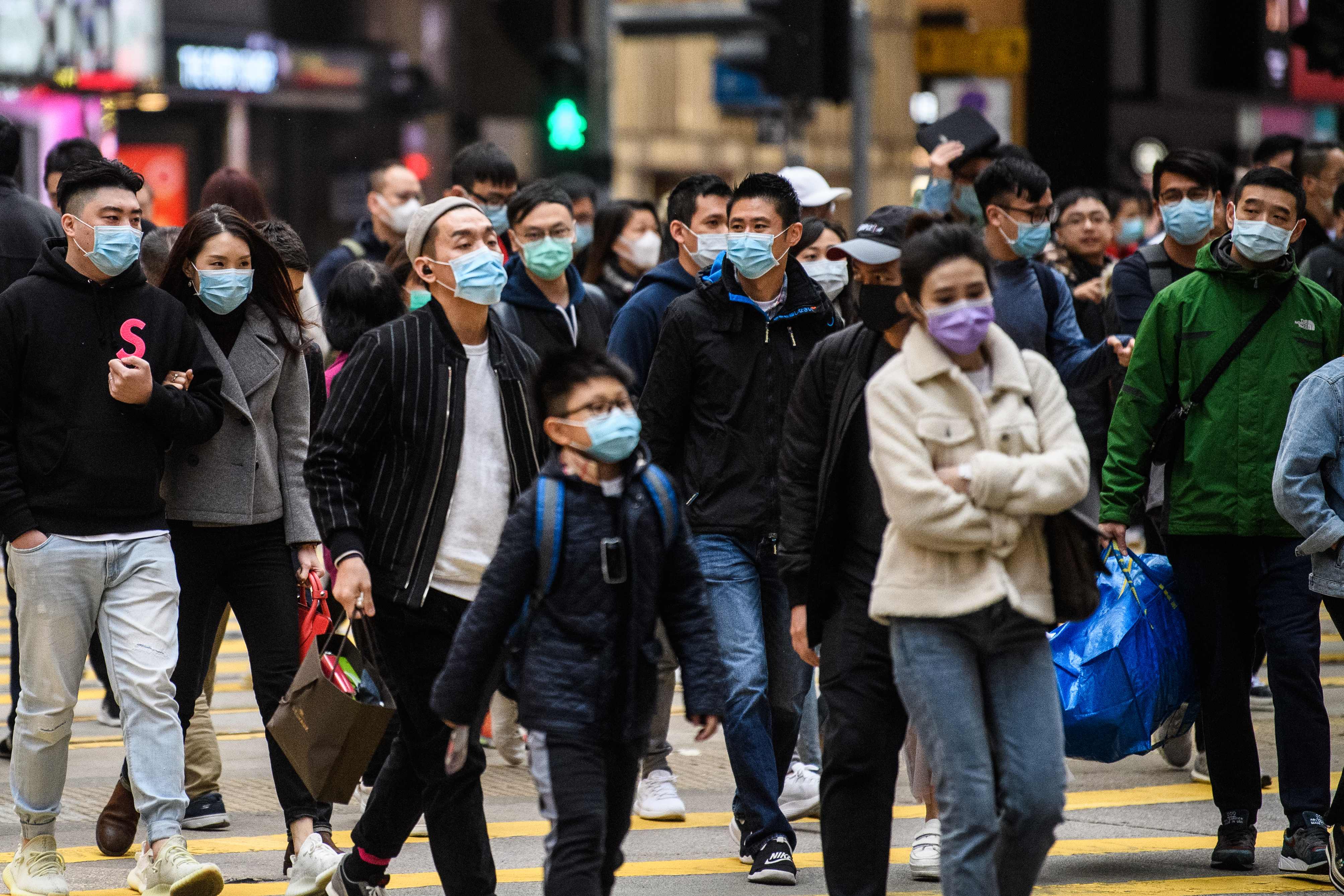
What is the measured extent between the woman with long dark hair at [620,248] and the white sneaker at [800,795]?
3.60 m

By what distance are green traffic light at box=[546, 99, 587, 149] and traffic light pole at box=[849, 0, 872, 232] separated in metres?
2.71

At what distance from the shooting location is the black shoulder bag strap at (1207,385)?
679 cm

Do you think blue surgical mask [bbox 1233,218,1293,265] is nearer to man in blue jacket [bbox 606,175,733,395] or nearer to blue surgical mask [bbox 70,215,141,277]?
man in blue jacket [bbox 606,175,733,395]

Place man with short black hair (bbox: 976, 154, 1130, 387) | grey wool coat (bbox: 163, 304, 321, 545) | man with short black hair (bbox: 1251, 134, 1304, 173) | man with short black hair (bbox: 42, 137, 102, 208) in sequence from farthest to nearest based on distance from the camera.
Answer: man with short black hair (bbox: 1251, 134, 1304, 173)
man with short black hair (bbox: 42, 137, 102, 208)
man with short black hair (bbox: 976, 154, 1130, 387)
grey wool coat (bbox: 163, 304, 321, 545)

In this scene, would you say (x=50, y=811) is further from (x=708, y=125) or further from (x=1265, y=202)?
(x=708, y=125)

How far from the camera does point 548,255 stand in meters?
8.42

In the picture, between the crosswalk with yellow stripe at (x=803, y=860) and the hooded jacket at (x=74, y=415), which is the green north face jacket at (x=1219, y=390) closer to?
the crosswalk with yellow stripe at (x=803, y=860)

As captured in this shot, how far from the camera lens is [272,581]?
22.3ft

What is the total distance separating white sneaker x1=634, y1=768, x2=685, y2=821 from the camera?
301 inches

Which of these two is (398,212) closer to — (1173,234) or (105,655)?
(1173,234)

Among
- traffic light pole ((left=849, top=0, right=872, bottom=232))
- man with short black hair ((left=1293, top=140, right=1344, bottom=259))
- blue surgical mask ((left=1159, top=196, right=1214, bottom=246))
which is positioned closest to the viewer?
blue surgical mask ((left=1159, top=196, right=1214, bottom=246))

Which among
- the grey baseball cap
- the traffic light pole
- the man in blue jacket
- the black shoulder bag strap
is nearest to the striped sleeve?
the grey baseball cap

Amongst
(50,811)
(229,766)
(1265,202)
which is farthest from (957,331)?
(229,766)

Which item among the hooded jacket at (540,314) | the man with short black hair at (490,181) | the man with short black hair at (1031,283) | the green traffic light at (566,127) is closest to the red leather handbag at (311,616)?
the hooded jacket at (540,314)
